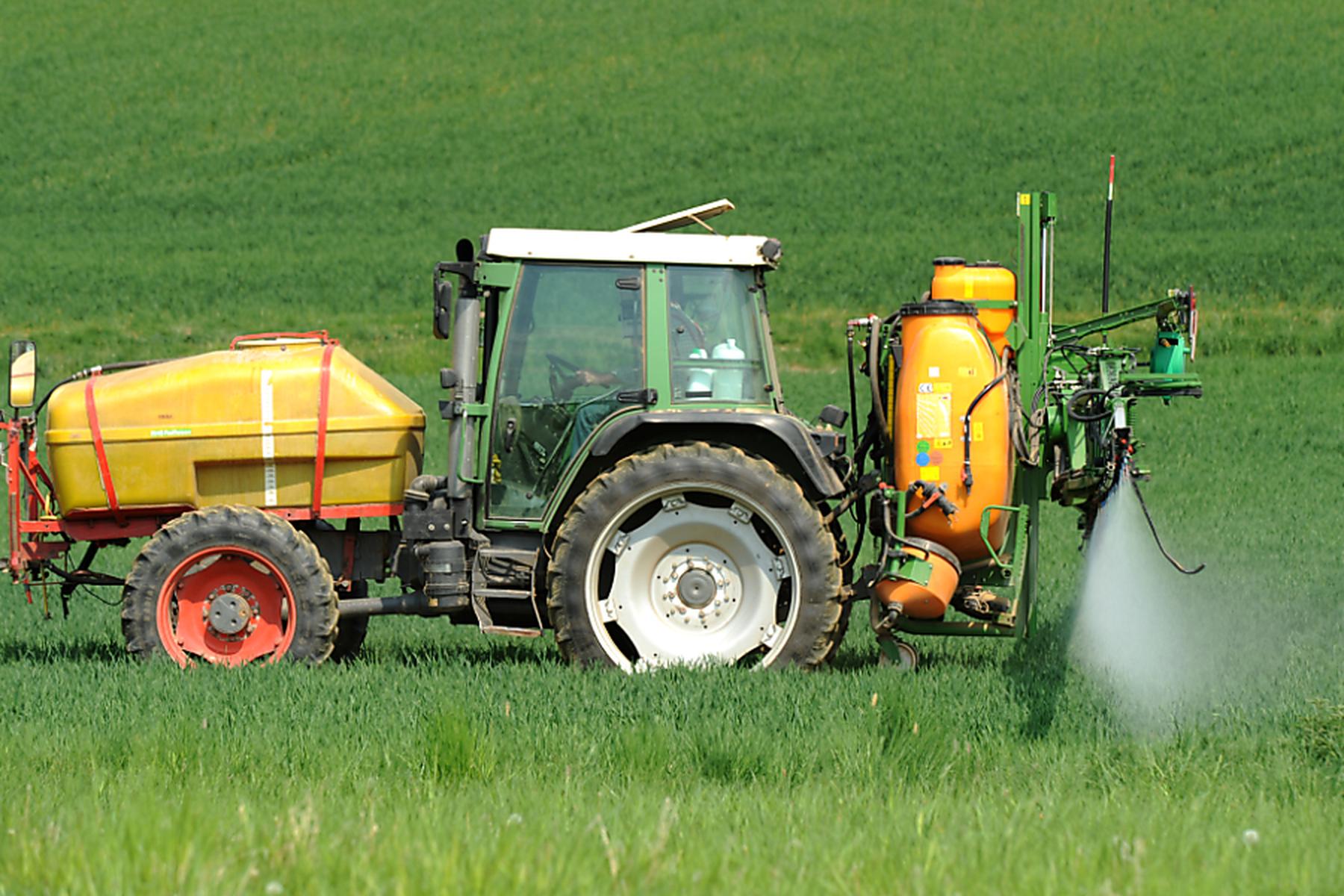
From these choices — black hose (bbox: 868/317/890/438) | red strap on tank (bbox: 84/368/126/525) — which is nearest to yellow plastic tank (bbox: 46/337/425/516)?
red strap on tank (bbox: 84/368/126/525)

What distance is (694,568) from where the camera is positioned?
735 centimetres

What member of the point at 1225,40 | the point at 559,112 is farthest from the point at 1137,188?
the point at 559,112

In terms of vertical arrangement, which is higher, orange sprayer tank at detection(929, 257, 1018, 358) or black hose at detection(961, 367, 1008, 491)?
orange sprayer tank at detection(929, 257, 1018, 358)

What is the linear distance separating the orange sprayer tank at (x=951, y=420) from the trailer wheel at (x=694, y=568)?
1.72 ft

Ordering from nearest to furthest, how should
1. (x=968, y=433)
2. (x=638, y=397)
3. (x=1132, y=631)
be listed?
(x=968, y=433), (x=638, y=397), (x=1132, y=631)

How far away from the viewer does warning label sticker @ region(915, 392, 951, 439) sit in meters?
7.09

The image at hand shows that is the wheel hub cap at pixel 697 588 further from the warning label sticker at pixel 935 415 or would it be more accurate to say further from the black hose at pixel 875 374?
the warning label sticker at pixel 935 415

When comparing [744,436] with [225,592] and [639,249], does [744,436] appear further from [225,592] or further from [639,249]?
[225,592]

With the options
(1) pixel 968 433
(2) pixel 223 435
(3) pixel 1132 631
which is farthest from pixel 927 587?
(2) pixel 223 435

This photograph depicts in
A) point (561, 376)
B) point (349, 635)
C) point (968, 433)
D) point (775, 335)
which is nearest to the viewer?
point (968, 433)

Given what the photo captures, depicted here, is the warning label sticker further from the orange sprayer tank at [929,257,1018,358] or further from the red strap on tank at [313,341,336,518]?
the red strap on tank at [313,341,336,518]

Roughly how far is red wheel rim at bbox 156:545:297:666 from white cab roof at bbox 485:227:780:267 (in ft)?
6.54

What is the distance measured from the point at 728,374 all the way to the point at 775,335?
17.5 meters

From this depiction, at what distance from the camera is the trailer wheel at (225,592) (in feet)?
24.7
